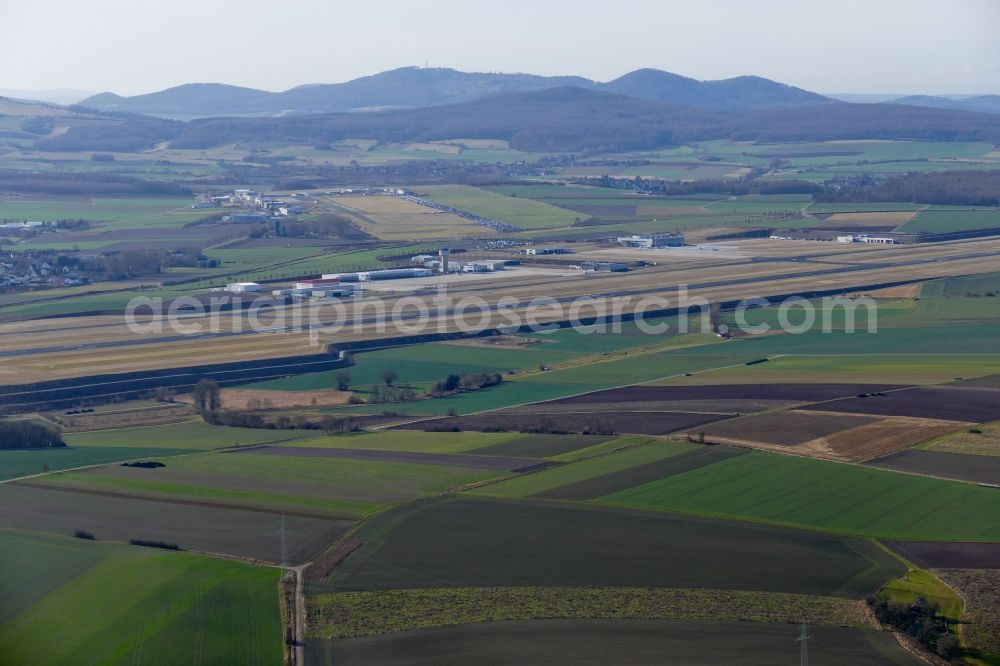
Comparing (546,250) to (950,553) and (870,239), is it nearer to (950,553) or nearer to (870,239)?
(870,239)

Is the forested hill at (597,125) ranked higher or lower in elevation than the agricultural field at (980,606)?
higher

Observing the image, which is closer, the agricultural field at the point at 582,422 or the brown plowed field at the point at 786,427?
the brown plowed field at the point at 786,427

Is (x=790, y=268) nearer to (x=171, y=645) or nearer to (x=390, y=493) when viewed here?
(x=390, y=493)

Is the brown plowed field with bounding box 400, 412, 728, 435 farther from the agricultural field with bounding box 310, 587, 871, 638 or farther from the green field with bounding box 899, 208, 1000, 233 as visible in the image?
the green field with bounding box 899, 208, 1000, 233

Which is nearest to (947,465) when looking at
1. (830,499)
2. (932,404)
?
(830,499)

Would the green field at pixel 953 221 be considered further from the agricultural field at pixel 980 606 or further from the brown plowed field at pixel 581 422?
the agricultural field at pixel 980 606

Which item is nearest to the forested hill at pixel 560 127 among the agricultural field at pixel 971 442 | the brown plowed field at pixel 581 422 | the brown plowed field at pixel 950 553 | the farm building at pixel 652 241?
the farm building at pixel 652 241

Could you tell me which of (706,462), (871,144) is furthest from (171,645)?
(871,144)
